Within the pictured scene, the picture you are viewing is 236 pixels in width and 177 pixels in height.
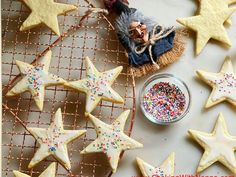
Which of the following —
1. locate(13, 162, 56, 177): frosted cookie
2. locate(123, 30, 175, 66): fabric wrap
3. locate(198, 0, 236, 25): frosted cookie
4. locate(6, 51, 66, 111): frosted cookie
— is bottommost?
locate(13, 162, 56, 177): frosted cookie

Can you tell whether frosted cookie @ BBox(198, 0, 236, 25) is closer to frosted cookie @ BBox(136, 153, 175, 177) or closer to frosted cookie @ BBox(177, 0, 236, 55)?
frosted cookie @ BBox(177, 0, 236, 55)

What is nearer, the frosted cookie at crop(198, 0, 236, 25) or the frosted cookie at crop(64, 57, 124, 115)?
the frosted cookie at crop(64, 57, 124, 115)

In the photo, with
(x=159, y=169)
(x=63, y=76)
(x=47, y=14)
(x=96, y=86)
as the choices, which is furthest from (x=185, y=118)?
(x=47, y=14)

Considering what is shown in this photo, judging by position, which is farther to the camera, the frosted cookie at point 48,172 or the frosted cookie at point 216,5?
the frosted cookie at point 216,5

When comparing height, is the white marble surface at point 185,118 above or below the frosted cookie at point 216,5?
below

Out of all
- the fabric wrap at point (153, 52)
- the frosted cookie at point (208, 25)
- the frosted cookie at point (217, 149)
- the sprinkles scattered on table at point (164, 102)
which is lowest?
the frosted cookie at point (217, 149)

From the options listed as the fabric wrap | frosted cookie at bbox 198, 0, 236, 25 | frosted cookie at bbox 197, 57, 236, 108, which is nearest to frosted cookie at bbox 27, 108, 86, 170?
the fabric wrap

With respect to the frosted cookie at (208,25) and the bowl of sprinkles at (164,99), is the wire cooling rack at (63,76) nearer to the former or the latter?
the bowl of sprinkles at (164,99)

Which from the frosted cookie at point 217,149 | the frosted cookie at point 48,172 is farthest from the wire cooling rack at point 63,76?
the frosted cookie at point 217,149
